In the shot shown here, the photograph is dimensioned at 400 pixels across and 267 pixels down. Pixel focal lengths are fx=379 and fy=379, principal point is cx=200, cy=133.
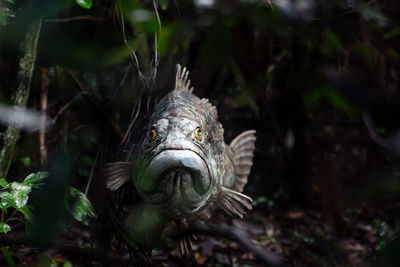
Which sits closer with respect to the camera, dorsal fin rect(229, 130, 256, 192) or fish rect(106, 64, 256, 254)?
fish rect(106, 64, 256, 254)

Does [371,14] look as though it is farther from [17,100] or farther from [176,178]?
[17,100]

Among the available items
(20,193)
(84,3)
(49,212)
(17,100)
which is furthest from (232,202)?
(17,100)

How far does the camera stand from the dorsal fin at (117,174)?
63.2 inches

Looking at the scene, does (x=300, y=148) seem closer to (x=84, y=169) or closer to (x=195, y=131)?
(x=84, y=169)

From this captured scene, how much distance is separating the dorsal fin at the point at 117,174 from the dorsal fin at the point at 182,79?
413 millimetres

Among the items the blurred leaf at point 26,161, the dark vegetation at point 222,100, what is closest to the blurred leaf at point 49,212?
the dark vegetation at point 222,100

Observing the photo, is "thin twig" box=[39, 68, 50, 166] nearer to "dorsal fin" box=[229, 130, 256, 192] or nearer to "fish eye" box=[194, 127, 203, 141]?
"dorsal fin" box=[229, 130, 256, 192]

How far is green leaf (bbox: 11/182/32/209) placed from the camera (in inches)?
47.9

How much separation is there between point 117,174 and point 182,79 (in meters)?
0.53

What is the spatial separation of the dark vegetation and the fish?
17cm

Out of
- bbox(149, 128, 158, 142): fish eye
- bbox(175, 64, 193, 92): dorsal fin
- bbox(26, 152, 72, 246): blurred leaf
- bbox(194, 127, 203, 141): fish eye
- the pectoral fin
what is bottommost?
bbox(26, 152, 72, 246): blurred leaf

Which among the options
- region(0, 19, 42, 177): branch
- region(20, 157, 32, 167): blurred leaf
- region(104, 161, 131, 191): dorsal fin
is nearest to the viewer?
region(104, 161, 131, 191): dorsal fin

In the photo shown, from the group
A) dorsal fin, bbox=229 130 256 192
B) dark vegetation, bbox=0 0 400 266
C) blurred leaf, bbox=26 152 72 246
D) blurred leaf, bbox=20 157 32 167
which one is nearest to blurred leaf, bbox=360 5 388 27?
dark vegetation, bbox=0 0 400 266

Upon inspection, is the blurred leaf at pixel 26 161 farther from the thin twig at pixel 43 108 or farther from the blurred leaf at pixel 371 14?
the blurred leaf at pixel 371 14
